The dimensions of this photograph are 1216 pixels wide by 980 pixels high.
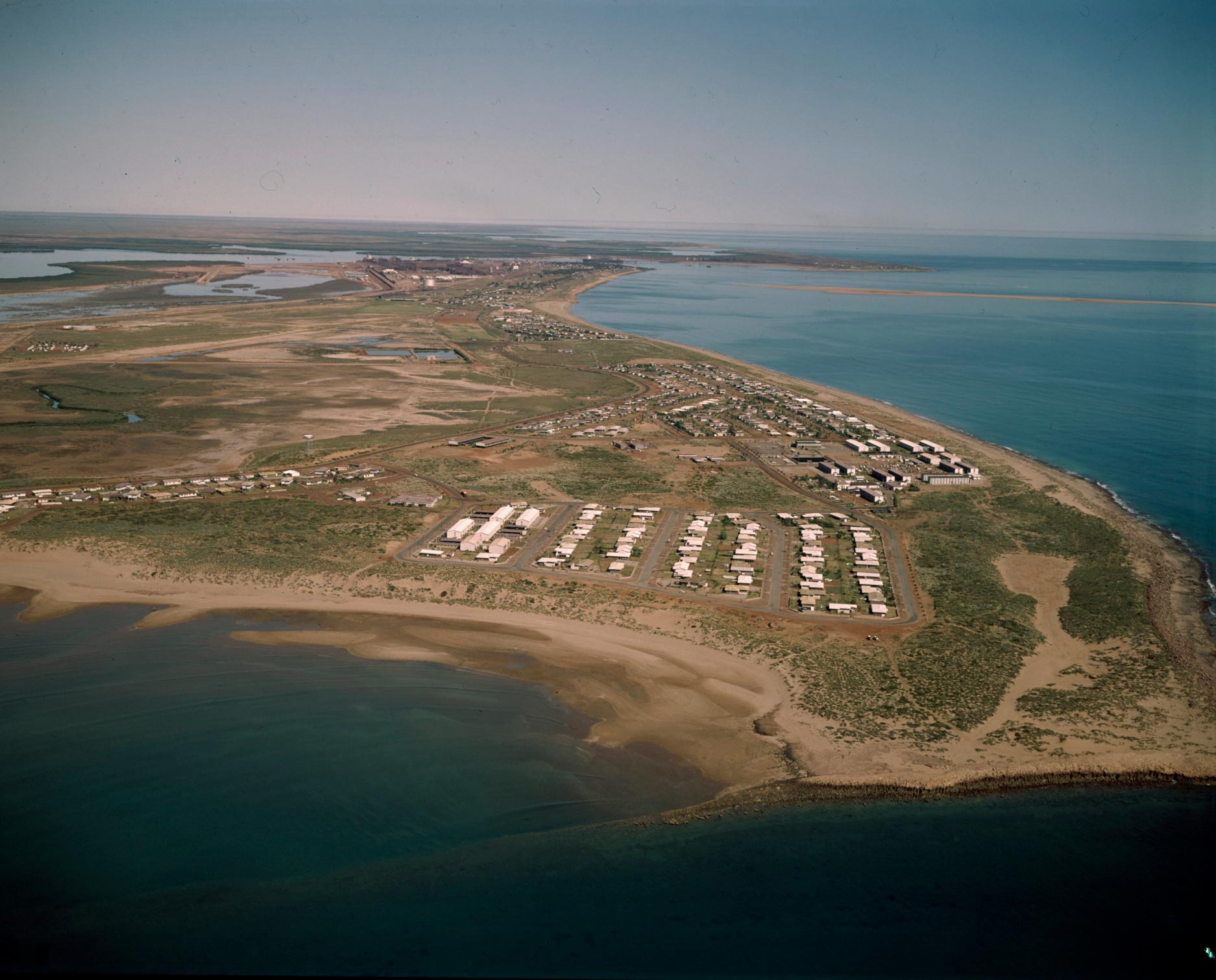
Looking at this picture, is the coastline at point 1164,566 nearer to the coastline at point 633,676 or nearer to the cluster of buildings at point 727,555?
the coastline at point 633,676

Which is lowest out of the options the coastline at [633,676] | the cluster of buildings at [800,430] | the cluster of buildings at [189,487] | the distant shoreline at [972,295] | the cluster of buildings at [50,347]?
the coastline at [633,676]

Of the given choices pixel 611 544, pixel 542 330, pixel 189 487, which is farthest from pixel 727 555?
pixel 542 330

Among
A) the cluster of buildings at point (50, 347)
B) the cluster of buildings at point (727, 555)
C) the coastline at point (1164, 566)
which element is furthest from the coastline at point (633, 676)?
the cluster of buildings at point (50, 347)

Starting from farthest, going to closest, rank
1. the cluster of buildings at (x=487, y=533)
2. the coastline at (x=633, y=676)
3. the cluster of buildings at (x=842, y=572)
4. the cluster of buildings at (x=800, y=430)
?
the cluster of buildings at (x=800, y=430) < the cluster of buildings at (x=487, y=533) < the cluster of buildings at (x=842, y=572) < the coastline at (x=633, y=676)

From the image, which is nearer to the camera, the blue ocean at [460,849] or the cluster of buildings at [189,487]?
the blue ocean at [460,849]

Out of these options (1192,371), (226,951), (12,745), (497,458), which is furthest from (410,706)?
(1192,371)

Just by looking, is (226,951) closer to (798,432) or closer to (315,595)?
(315,595)

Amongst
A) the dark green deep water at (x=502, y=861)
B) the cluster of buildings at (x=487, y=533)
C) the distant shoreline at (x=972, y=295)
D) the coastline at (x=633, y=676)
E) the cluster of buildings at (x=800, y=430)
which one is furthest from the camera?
the distant shoreline at (x=972, y=295)
